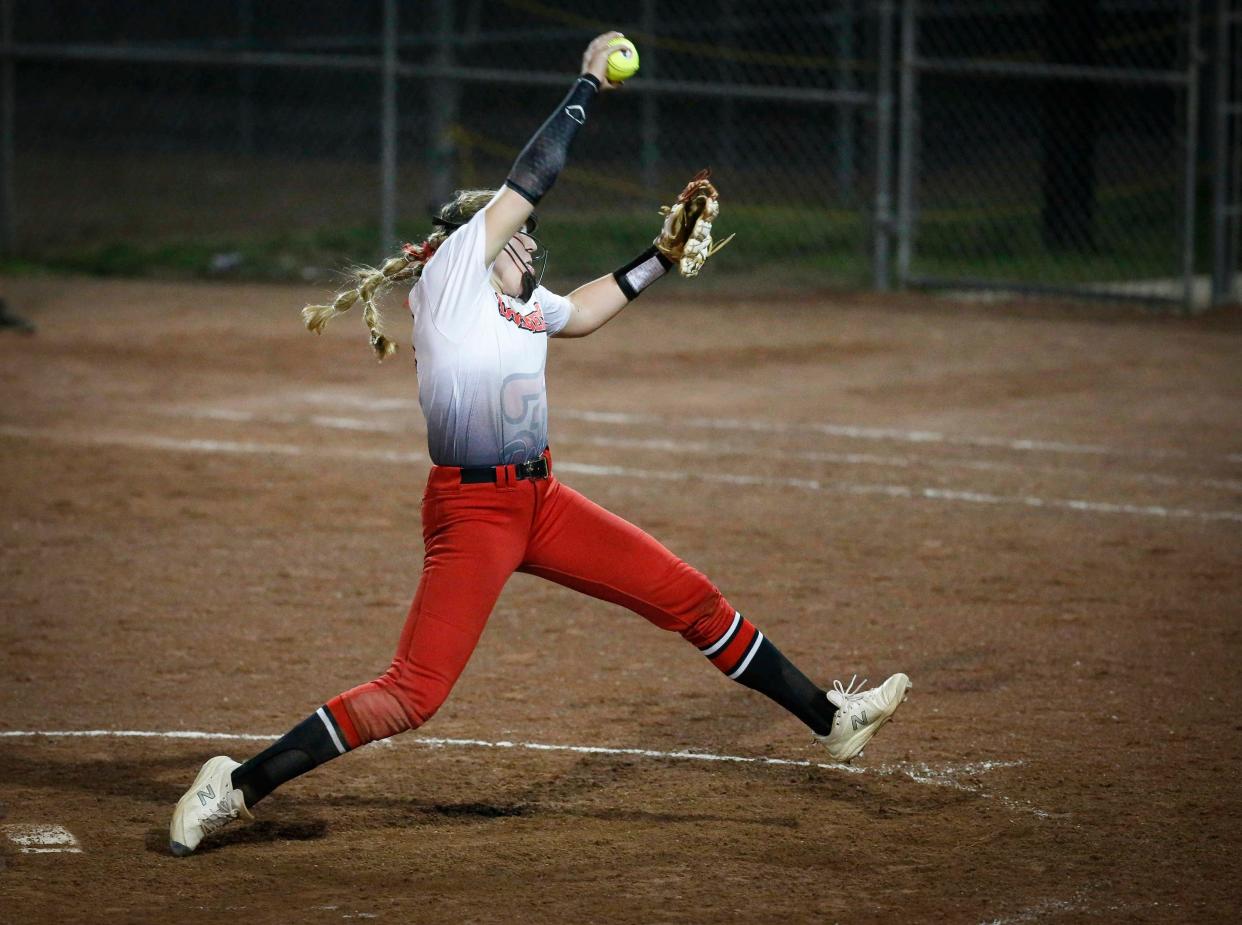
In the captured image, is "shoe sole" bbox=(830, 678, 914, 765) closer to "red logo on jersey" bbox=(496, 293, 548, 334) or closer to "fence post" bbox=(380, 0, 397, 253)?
"red logo on jersey" bbox=(496, 293, 548, 334)

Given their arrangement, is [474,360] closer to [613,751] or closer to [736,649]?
[736,649]

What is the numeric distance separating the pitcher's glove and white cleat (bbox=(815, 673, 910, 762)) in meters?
1.43

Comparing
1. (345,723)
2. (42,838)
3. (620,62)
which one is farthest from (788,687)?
(42,838)

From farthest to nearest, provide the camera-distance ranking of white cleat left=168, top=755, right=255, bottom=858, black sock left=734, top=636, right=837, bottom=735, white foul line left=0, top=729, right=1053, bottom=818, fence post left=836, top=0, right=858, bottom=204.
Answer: fence post left=836, top=0, right=858, bottom=204 < white foul line left=0, top=729, right=1053, bottom=818 < black sock left=734, top=636, right=837, bottom=735 < white cleat left=168, top=755, right=255, bottom=858

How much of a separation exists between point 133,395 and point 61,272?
7218mm

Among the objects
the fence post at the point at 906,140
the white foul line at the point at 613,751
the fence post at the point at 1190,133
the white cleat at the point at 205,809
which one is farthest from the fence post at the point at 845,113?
the white cleat at the point at 205,809

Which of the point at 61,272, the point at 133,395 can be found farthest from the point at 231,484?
the point at 61,272

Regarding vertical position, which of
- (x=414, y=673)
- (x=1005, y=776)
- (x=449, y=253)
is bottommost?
(x=1005, y=776)

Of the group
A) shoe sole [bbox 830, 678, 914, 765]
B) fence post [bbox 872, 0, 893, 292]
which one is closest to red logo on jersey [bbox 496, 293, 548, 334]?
shoe sole [bbox 830, 678, 914, 765]

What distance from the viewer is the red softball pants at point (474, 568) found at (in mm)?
4770

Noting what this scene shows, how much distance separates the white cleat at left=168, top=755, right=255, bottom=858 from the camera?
4754 millimetres

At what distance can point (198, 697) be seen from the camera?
20.7 ft

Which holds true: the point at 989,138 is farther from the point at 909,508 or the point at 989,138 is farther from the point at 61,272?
the point at 909,508

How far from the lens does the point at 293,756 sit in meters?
4.80
